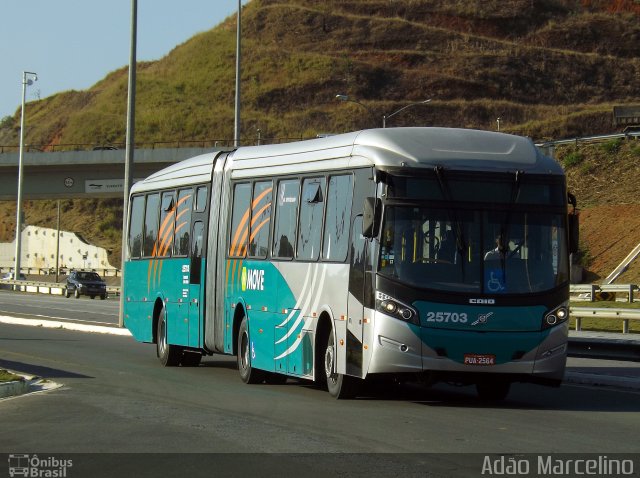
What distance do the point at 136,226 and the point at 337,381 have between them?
10.3 m

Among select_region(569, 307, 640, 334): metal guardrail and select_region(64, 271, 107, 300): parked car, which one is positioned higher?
select_region(569, 307, 640, 334): metal guardrail

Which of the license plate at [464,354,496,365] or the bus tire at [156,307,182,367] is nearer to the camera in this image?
the license plate at [464,354,496,365]

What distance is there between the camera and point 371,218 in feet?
50.3

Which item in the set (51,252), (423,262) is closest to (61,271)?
(51,252)

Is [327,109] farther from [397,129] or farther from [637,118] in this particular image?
[397,129]

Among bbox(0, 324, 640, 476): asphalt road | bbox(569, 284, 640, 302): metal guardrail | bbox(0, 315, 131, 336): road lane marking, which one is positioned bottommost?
bbox(0, 315, 131, 336): road lane marking

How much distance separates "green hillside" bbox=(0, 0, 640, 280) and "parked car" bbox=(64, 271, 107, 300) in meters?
41.0

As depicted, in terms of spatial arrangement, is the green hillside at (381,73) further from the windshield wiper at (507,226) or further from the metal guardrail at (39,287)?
the windshield wiper at (507,226)

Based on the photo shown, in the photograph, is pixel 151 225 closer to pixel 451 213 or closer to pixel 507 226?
pixel 451 213

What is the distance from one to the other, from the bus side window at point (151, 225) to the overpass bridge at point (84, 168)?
4367 centimetres

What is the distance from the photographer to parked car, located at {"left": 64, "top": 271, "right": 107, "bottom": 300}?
67.3 metres

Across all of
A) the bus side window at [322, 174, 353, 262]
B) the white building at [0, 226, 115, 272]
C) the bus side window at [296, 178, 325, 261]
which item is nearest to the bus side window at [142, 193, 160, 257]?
the bus side window at [296, 178, 325, 261]

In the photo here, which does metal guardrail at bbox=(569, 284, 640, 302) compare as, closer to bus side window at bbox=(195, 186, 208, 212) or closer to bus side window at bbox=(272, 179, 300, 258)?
bus side window at bbox=(195, 186, 208, 212)

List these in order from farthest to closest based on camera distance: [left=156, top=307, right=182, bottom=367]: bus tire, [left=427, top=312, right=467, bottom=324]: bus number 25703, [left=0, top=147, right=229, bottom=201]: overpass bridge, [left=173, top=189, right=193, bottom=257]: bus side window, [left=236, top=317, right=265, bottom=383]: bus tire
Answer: [left=0, top=147, right=229, bottom=201]: overpass bridge → [left=156, top=307, right=182, bottom=367]: bus tire → [left=173, top=189, right=193, bottom=257]: bus side window → [left=236, top=317, right=265, bottom=383]: bus tire → [left=427, top=312, right=467, bottom=324]: bus number 25703
